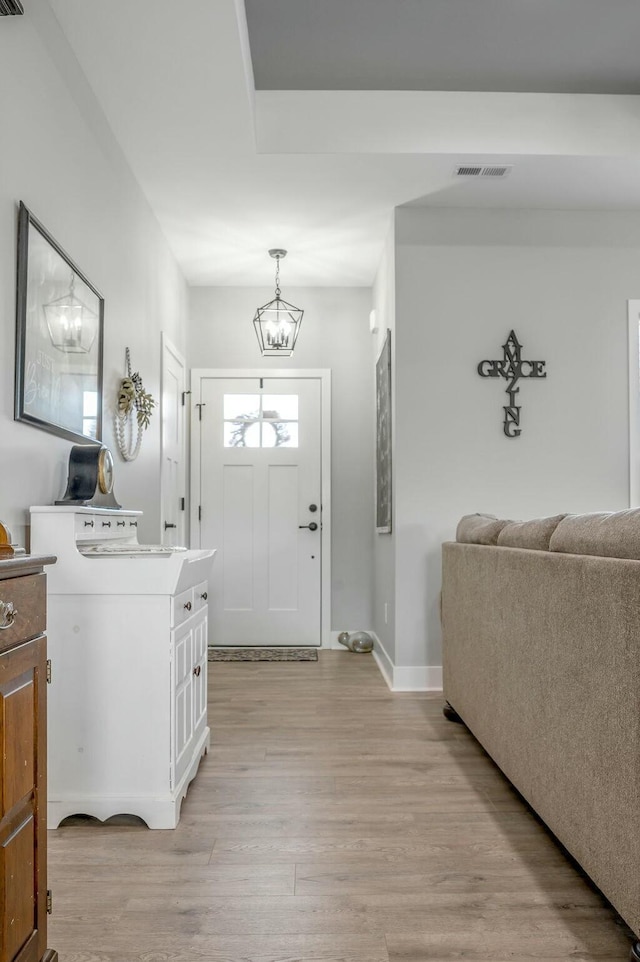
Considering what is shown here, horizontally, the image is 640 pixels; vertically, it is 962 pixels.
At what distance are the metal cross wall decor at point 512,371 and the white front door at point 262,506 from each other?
5.52 ft

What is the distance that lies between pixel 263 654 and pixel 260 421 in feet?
5.49

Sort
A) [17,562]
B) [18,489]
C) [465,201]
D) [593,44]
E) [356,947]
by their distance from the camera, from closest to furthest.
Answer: [17,562] < [356,947] < [18,489] < [593,44] < [465,201]

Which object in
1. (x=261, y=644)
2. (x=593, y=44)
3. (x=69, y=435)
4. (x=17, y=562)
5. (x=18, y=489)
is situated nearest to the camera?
(x=17, y=562)

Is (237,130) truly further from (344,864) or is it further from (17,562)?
(344,864)

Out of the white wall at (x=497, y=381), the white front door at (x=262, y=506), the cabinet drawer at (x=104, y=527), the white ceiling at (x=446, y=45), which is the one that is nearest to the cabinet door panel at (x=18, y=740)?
the cabinet drawer at (x=104, y=527)

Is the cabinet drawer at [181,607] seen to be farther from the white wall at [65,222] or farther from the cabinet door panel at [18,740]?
the cabinet door panel at [18,740]

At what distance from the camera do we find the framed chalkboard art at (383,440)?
4.36 m

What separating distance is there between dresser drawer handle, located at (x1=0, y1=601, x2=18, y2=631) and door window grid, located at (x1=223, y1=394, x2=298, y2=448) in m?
4.25

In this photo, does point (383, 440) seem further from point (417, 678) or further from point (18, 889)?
point (18, 889)

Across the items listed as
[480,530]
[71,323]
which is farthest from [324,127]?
[480,530]

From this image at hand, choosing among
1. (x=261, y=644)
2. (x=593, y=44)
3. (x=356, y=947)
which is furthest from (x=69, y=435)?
(x=261, y=644)

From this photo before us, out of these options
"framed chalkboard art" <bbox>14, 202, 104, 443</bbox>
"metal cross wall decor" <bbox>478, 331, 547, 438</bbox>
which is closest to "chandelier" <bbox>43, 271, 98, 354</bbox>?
"framed chalkboard art" <bbox>14, 202, 104, 443</bbox>

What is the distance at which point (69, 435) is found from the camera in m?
2.65

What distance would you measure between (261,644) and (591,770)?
3892 millimetres
